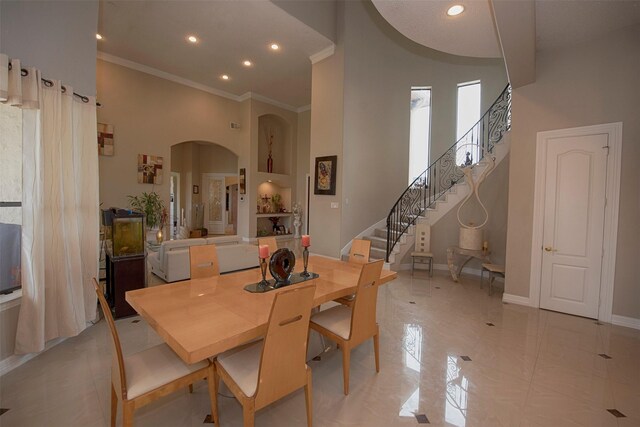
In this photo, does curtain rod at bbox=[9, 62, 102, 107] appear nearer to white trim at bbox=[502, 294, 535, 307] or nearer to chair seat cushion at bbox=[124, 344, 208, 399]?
chair seat cushion at bbox=[124, 344, 208, 399]

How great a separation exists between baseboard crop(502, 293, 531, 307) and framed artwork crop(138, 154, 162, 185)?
7.84 meters

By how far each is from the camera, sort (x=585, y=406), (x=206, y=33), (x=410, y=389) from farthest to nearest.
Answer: (x=206, y=33)
(x=410, y=389)
(x=585, y=406)

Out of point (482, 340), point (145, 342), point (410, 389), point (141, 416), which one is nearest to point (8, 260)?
point (145, 342)

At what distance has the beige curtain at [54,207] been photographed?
242 centimetres

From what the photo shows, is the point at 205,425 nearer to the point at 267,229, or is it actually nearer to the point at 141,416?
the point at 141,416

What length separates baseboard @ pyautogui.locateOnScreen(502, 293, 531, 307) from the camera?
4.01 meters

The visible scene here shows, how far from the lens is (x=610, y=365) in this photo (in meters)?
2.60

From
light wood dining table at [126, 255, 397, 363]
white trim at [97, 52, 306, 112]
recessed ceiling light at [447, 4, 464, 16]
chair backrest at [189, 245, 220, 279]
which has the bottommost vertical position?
light wood dining table at [126, 255, 397, 363]

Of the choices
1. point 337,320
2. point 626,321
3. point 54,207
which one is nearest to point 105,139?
point 54,207

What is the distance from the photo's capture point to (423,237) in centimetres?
582

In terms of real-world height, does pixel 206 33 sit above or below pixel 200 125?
above

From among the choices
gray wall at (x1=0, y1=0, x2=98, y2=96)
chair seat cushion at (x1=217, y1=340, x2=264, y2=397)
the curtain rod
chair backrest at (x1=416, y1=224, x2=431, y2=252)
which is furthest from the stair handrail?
gray wall at (x1=0, y1=0, x2=98, y2=96)

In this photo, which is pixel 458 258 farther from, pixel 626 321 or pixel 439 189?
pixel 626 321

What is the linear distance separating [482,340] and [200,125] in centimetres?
831
